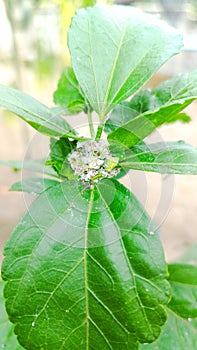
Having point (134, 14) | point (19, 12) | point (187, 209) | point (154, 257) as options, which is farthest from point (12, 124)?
point (154, 257)

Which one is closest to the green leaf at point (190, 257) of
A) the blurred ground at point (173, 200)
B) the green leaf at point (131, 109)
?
the blurred ground at point (173, 200)

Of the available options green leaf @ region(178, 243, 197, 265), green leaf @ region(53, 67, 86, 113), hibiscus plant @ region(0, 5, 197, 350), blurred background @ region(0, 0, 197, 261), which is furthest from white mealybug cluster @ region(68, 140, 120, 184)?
blurred background @ region(0, 0, 197, 261)

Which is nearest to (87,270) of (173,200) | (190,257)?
(190,257)

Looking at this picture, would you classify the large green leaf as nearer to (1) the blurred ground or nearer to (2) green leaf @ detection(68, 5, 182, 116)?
(2) green leaf @ detection(68, 5, 182, 116)

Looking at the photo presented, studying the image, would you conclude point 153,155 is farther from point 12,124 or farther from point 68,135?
point 12,124

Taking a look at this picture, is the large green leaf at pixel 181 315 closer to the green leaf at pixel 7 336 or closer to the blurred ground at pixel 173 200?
the green leaf at pixel 7 336

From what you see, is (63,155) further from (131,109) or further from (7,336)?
(7,336)
